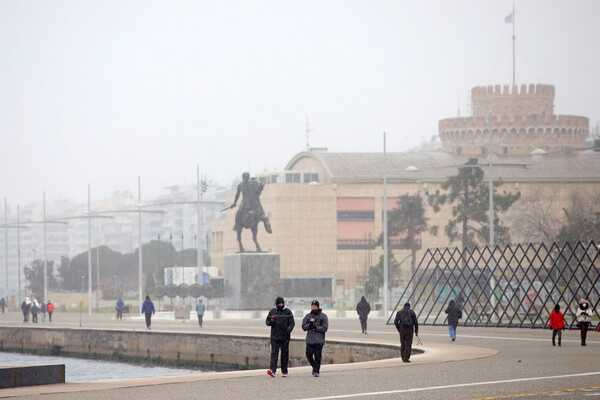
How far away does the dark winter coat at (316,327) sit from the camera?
2448 cm

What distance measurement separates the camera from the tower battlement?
6604 inches

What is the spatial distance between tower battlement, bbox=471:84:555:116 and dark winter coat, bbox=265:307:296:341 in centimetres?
14613

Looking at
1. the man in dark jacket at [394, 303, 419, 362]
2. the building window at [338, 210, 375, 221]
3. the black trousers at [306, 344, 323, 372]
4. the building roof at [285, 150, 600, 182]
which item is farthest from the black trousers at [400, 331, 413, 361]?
the building window at [338, 210, 375, 221]

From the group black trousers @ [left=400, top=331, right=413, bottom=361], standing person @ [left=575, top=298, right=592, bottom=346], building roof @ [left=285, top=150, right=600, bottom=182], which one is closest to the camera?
black trousers @ [left=400, top=331, right=413, bottom=361]

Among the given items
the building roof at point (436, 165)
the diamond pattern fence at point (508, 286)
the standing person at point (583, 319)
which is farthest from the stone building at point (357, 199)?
the standing person at point (583, 319)

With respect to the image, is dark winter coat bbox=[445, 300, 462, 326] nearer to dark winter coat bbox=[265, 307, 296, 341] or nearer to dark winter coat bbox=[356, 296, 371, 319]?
dark winter coat bbox=[356, 296, 371, 319]

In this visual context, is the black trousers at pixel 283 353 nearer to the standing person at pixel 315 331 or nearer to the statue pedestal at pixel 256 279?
the standing person at pixel 315 331

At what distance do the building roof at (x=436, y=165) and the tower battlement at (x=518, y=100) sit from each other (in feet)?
44.1

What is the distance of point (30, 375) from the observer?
79.0 feet

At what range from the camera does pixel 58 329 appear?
180 ft

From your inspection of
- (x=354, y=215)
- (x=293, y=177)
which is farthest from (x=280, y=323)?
(x=293, y=177)

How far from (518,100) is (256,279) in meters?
114

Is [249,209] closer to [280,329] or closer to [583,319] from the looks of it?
[583,319]

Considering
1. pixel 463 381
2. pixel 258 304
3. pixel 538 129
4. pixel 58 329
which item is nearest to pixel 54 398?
pixel 463 381
